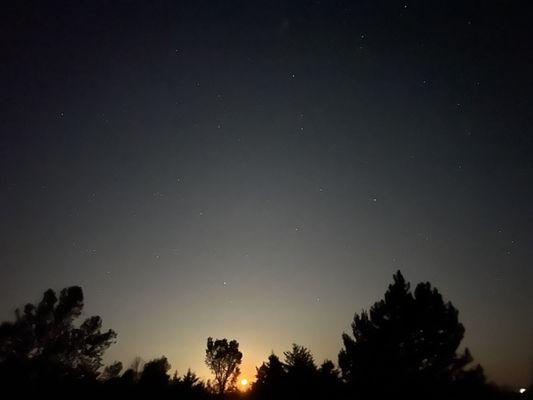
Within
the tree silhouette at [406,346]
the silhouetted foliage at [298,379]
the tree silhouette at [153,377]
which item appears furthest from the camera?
the tree silhouette at [406,346]

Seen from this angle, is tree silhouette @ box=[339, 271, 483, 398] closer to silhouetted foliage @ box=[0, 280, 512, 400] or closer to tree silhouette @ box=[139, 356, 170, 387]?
silhouetted foliage @ box=[0, 280, 512, 400]

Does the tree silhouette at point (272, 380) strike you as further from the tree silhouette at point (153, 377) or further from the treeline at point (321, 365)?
the tree silhouette at point (153, 377)

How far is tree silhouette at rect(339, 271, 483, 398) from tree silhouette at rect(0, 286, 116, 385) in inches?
884

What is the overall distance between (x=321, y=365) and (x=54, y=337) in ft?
88.3

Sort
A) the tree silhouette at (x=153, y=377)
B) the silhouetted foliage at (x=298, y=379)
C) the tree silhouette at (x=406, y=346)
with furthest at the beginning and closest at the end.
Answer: the tree silhouette at (x=406, y=346) < the silhouetted foliage at (x=298, y=379) < the tree silhouette at (x=153, y=377)

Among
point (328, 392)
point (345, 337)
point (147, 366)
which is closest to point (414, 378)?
point (345, 337)

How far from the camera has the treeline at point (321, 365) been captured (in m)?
12.9

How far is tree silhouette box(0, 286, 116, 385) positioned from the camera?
3278cm

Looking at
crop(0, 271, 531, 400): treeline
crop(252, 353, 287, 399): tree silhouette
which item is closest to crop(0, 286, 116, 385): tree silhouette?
crop(0, 271, 531, 400): treeline

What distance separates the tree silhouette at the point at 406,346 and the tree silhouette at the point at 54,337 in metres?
22.5

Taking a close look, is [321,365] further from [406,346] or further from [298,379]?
[406,346]

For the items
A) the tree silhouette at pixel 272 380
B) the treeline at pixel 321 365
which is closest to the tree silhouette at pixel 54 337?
the treeline at pixel 321 365

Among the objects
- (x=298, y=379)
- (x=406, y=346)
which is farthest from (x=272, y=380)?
(x=406, y=346)

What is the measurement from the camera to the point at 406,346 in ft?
82.0
